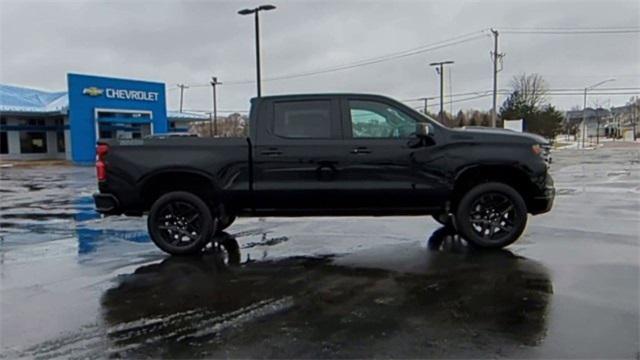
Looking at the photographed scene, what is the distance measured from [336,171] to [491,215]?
218 cm

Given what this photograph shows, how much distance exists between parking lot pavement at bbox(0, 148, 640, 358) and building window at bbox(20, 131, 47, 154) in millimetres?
39697

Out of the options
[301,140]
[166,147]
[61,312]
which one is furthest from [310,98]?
[61,312]

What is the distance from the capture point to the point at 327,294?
539 centimetres

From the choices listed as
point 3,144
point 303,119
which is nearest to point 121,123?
point 3,144

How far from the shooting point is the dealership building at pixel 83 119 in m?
37.7

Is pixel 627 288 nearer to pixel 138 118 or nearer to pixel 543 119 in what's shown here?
pixel 138 118

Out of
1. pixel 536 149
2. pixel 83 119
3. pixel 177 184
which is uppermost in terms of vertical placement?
pixel 83 119

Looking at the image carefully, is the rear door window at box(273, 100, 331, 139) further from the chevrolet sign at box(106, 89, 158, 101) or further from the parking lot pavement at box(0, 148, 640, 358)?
the chevrolet sign at box(106, 89, 158, 101)

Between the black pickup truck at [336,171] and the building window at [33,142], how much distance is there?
4237cm

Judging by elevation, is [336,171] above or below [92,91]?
below

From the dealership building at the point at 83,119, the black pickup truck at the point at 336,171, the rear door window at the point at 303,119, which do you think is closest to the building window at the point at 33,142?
the dealership building at the point at 83,119

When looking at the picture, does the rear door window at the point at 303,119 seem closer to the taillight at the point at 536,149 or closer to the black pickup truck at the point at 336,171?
the black pickup truck at the point at 336,171

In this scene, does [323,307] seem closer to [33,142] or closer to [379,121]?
[379,121]

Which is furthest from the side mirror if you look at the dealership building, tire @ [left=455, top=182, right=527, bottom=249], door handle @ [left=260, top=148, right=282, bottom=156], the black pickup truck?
the dealership building
